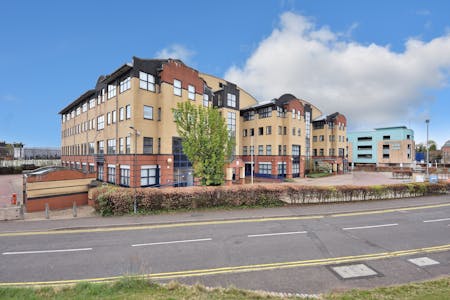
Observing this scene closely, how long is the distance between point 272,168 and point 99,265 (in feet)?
110

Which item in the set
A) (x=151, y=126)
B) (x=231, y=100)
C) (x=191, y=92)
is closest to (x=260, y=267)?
(x=151, y=126)

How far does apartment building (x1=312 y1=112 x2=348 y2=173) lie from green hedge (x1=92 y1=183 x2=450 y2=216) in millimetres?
33059

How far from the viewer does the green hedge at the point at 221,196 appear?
13117mm

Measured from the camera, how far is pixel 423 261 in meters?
7.01

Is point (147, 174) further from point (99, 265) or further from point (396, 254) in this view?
point (396, 254)

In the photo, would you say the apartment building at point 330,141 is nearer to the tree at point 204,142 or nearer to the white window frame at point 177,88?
the white window frame at point 177,88

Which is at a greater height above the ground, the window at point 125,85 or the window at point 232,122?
the window at point 125,85

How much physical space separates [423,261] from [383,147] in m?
74.0

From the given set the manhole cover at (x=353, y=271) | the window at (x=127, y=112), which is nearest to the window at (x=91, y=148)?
the window at (x=127, y=112)

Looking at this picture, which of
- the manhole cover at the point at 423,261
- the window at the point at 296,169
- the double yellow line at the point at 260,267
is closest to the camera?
the double yellow line at the point at 260,267

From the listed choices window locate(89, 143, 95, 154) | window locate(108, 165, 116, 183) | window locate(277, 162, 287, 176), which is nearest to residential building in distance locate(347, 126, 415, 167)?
window locate(277, 162, 287, 176)

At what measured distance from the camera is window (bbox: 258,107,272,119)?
1531 inches

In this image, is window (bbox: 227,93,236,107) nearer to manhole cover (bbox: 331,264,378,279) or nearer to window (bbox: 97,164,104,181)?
window (bbox: 97,164,104,181)

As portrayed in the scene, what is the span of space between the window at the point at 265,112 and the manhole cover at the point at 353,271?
33.9m
